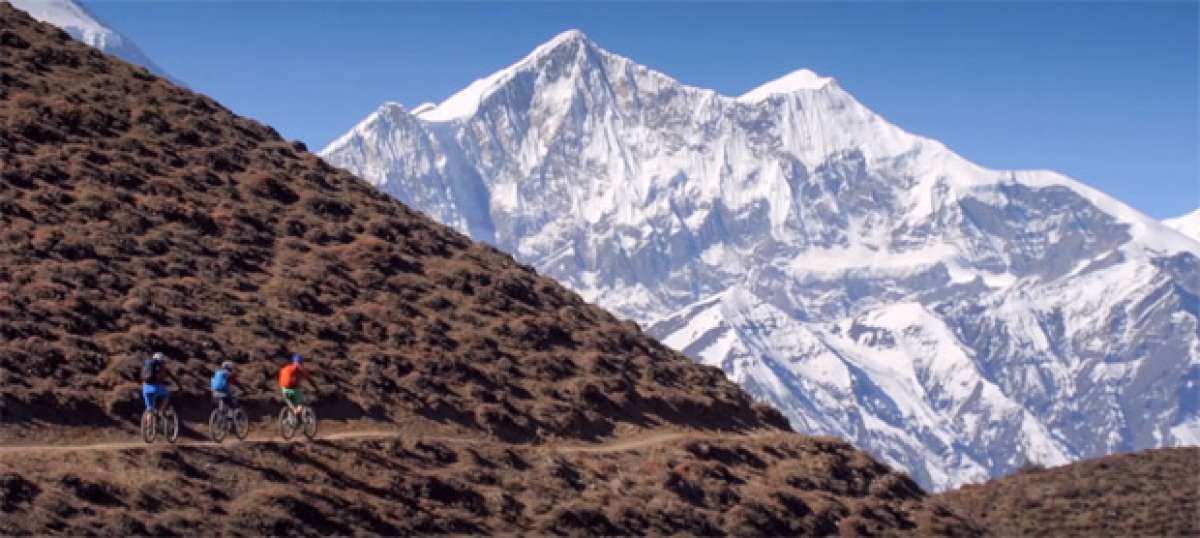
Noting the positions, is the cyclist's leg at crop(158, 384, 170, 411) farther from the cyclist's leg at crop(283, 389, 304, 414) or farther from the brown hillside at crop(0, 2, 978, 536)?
the cyclist's leg at crop(283, 389, 304, 414)

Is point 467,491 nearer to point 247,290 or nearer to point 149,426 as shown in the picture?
point 149,426

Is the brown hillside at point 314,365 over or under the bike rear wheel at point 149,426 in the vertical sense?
over

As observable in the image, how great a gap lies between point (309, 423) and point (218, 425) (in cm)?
331

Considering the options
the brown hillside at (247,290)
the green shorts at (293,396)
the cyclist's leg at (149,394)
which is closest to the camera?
the cyclist's leg at (149,394)

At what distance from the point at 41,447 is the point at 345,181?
41.3 metres

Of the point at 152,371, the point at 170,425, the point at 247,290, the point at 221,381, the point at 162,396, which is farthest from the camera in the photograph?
the point at 247,290

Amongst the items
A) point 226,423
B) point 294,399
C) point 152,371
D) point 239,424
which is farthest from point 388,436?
point 152,371

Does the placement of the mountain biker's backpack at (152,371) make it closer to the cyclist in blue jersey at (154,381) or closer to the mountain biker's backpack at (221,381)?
the cyclist in blue jersey at (154,381)

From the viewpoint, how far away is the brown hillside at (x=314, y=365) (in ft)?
168

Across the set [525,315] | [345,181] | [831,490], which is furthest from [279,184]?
[831,490]

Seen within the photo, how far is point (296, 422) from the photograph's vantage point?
53000 mm

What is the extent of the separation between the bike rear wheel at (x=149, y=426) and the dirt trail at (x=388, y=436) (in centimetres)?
30

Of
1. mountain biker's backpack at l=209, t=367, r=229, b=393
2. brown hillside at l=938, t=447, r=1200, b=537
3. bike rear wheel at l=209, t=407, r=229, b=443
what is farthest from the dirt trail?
brown hillside at l=938, t=447, r=1200, b=537

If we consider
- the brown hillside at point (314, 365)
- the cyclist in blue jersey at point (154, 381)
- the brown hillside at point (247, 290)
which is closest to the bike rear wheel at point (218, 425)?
the brown hillside at point (314, 365)
